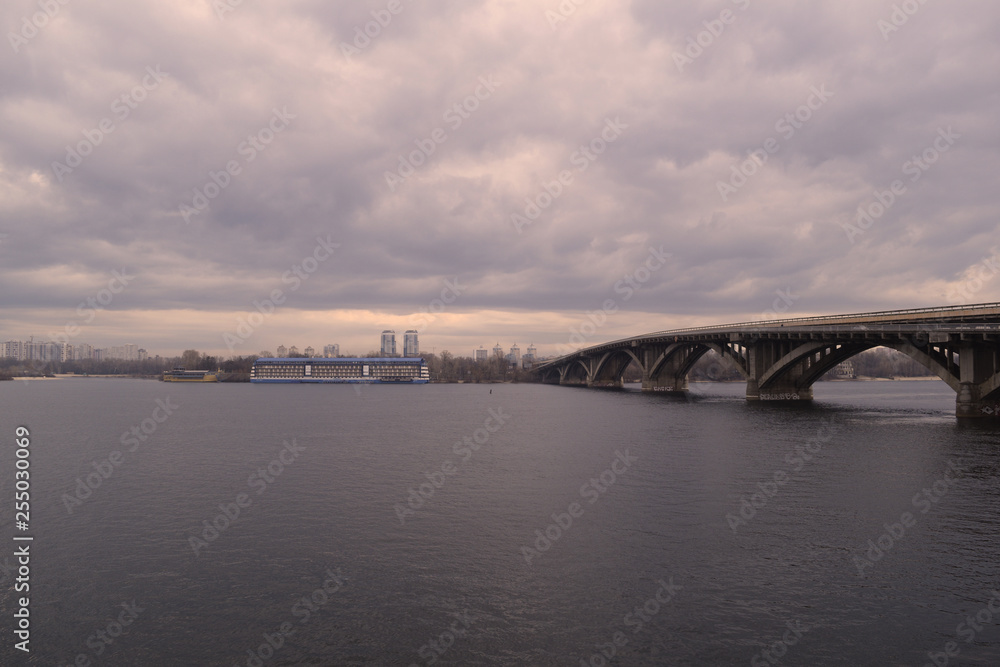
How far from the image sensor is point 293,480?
32438mm

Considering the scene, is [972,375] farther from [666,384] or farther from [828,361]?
[666,384]

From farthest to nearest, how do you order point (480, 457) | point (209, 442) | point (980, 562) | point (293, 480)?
1. point (209, 442)
2. point (480, 457)
3. point (293, 480)
4. point (980, 562)

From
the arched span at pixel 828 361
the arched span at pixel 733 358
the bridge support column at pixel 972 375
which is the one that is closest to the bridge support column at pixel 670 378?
the arched span at pixel 733 358

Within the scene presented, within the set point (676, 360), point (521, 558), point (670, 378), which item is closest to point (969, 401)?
point (521, 558)

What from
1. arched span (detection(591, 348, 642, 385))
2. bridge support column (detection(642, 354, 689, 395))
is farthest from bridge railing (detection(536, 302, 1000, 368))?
arched span (detection(591, 348, 642, 385))

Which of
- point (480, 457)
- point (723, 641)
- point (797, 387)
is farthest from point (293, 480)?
point (797, 387)

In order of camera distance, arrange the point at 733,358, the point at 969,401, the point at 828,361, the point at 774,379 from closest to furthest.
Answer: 1. the point at 969,401
2. the point at 828,361
3. the point at 774,379
4. the point at 733,358

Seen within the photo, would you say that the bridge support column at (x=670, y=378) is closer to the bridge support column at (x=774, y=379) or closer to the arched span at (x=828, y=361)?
the arched span at (x=828, y=361)

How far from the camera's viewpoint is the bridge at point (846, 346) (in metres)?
51.2

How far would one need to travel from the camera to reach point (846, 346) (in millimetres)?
73875

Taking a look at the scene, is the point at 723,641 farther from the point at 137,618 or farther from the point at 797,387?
the point at 797,387

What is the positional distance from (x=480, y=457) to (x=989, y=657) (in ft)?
97.3

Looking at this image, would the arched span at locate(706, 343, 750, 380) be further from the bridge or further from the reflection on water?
the reflection on water

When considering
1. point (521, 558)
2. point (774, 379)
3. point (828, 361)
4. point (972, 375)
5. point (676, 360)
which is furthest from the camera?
point (676, 360)
